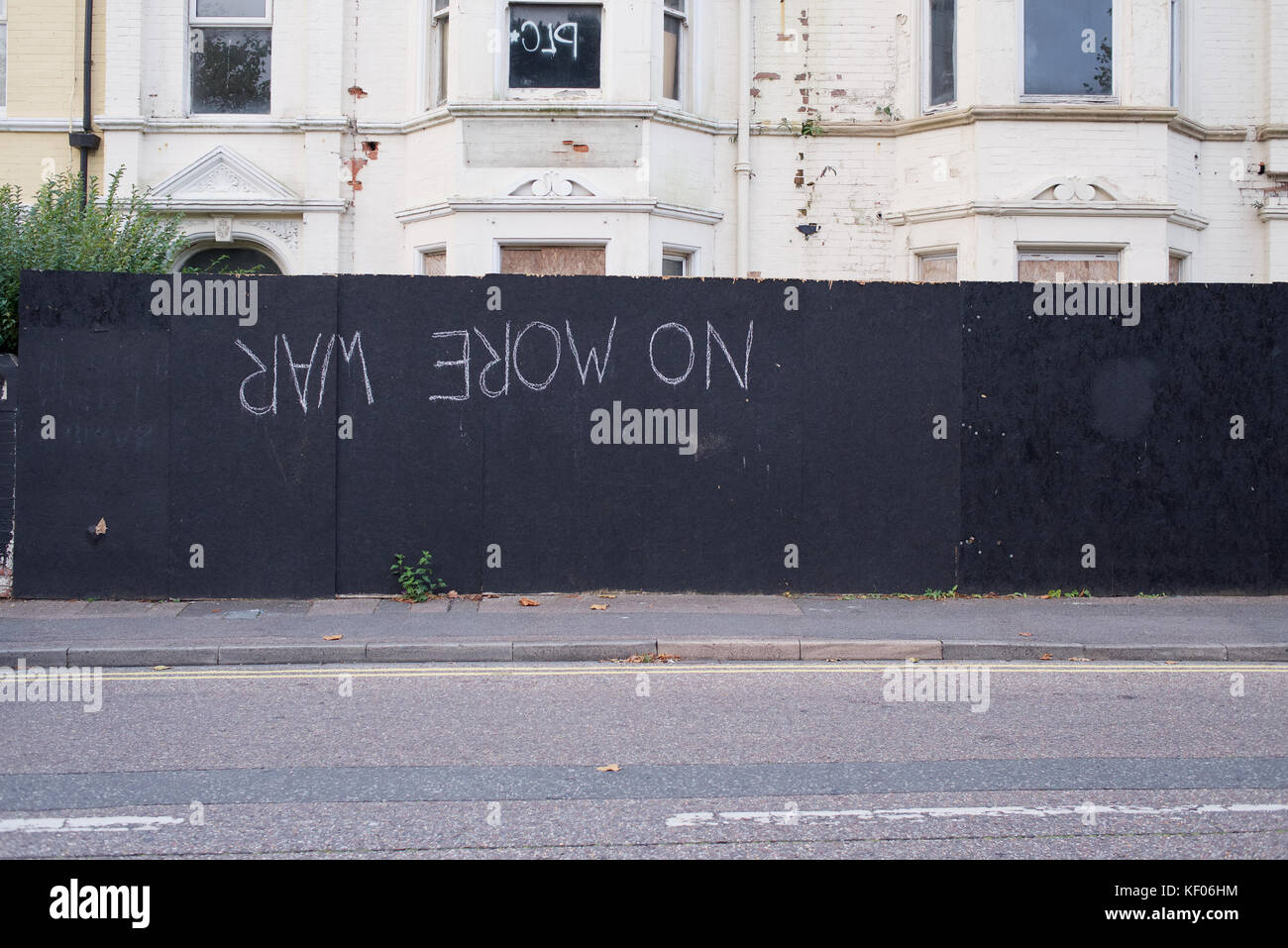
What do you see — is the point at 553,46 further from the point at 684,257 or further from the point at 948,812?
the point at 948,812

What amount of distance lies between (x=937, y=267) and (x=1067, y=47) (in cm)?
A: 288

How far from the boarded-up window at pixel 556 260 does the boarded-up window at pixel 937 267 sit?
3.91 m

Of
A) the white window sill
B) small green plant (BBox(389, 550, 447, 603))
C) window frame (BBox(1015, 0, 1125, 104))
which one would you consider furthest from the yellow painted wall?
the white window sill

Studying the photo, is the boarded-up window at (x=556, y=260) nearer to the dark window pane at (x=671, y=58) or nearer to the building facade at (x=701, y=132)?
the building facade at (x=701, y=132)

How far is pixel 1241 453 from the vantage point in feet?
34.9

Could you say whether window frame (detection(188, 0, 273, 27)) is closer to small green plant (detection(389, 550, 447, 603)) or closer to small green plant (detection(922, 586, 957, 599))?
small green plant (detection(389, 550, 447, 603))

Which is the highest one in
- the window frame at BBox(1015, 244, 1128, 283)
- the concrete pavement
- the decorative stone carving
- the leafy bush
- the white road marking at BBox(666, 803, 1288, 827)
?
the decorative stone carving

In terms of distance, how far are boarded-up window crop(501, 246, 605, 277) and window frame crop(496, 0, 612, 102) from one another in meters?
1.68

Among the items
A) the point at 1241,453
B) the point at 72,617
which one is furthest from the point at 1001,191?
the point at 72,617

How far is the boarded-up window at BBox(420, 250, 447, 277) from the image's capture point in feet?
46.0

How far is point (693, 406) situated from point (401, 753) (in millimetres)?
5167

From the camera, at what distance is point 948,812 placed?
5.06 meters

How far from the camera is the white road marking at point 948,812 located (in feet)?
16.3

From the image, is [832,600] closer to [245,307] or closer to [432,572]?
[432,572]
